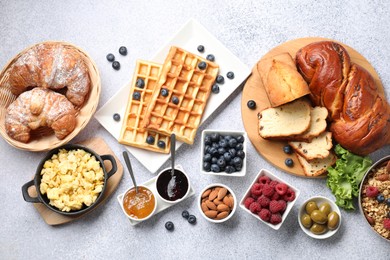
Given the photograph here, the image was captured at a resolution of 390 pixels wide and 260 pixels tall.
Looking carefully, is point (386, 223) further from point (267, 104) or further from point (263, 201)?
point (267, 104)

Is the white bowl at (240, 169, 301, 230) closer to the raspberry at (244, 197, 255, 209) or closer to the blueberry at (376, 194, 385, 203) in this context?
the raspberry at (244, 197, 255, 209)

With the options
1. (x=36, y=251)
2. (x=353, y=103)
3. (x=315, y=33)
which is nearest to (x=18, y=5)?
(x=36, y=251)

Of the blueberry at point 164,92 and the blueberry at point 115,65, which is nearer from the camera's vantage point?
the blueberry at point 164,92

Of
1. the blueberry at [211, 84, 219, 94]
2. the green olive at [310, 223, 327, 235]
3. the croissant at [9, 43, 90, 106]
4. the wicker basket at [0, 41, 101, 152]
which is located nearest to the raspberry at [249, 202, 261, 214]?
the green olive at [310, 223, 327, 235]

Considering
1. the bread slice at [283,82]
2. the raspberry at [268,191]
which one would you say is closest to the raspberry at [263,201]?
the raspberry at [268,191]

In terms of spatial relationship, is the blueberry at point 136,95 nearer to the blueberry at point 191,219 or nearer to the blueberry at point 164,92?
the blueberry at point 164,92

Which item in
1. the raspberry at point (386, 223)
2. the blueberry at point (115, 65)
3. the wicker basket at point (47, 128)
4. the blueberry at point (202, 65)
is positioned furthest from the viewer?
the blueberry at point (115, 65)

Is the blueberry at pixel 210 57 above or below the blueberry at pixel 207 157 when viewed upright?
above

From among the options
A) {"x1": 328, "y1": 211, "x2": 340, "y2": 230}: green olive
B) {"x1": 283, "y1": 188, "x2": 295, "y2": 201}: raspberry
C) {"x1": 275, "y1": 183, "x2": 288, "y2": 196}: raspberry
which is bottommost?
{"x1": 328, "y1": 211, "x2": 340, "y2": 230}: green olive
